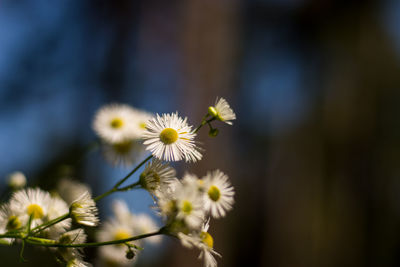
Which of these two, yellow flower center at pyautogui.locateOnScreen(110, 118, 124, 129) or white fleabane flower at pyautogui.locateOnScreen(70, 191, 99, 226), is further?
yellow flower center at pyautogui.locateOnScreen(110, 118, 124, 129)

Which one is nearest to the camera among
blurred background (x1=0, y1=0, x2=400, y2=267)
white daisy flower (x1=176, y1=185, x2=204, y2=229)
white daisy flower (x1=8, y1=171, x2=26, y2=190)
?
white daisy flower (x1=176, y1=185, x2=204, y2=229)

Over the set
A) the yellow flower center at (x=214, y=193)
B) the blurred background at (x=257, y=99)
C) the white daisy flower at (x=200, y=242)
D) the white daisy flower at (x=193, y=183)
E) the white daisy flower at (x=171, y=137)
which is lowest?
the white daisy flower at (x=200, y=242)

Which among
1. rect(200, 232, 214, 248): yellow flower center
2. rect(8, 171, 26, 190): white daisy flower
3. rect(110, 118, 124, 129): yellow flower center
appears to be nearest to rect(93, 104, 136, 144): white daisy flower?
rect(110, 118, 124, 129): yellow flower center

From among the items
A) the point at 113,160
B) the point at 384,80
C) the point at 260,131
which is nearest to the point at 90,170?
the point at 113,160

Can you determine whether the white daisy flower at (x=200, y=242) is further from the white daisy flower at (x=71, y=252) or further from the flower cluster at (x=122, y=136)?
the flower cluster at (x=122, y=136)

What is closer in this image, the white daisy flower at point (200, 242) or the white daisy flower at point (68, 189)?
the white daisy flower at point (200, 242)

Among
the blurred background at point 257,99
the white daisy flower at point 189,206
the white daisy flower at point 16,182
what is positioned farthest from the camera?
the blurred background at point 257,99

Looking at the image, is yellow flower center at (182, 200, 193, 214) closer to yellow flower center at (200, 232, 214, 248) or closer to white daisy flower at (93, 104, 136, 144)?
yellow flower center at (200, 232, 214, 248)

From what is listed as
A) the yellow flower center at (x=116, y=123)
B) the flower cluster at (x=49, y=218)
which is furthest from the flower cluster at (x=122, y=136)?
the flower cluster at (x=49, y=218)
